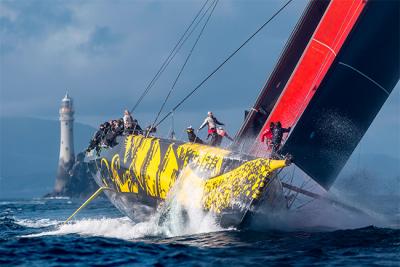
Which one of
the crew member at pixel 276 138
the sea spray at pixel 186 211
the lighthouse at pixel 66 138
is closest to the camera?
the crew member at pixel 276 138

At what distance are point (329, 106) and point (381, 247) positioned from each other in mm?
4932

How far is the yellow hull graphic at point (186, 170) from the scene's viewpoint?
15062mm

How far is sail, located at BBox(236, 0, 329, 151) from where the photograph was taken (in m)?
19.9

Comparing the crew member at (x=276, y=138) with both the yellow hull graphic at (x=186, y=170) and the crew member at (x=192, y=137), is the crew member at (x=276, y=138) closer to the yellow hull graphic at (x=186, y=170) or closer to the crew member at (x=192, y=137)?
the yellow hull graphic at (x=186, y=170)

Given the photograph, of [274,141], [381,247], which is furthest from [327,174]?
[381,247]

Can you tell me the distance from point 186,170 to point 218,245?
13.0 ft

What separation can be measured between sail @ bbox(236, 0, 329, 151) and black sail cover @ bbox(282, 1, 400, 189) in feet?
7.16

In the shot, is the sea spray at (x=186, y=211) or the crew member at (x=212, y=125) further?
the crew member at (x=212, y=125)

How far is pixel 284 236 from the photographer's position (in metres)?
14.9

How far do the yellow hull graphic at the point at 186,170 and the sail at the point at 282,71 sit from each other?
2.11 metres

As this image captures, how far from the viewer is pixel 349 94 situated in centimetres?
1759

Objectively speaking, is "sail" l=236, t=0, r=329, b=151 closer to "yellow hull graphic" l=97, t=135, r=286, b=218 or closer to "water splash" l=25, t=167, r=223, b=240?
"yellow hull graphic" l=97, t=135, r=286, b=218

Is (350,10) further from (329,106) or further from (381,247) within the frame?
(381,247)

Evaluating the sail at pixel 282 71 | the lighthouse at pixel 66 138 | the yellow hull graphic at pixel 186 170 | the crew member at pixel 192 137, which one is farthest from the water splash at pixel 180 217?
the lighthouse at pixel 66 138
